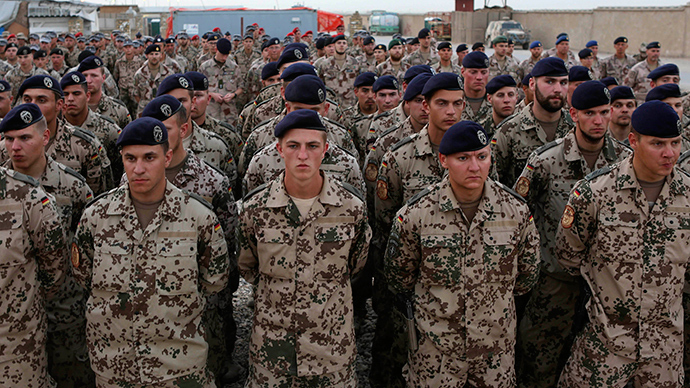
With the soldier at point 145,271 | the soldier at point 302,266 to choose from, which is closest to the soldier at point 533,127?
the soldier at point 302,266

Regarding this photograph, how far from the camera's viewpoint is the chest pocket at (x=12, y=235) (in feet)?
11.6

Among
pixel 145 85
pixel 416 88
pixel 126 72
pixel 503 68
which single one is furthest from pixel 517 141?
pixel 126 72

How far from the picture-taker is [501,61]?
12766 mm

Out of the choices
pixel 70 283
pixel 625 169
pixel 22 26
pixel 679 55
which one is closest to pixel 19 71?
pixel 70 283

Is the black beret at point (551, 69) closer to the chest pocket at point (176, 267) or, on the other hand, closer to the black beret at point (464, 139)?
the black beret at point (464, 139)

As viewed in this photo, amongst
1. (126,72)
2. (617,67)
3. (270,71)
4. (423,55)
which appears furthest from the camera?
(126,72)

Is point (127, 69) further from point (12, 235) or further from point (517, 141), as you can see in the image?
point (12, 235)

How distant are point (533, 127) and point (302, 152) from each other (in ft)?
8.31

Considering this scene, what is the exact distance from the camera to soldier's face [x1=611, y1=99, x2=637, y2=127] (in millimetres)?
5652

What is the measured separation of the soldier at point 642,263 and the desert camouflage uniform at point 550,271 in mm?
671

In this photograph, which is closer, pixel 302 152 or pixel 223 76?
pixel 302 152

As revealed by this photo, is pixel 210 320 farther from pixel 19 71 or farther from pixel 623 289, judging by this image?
pixel 19 71

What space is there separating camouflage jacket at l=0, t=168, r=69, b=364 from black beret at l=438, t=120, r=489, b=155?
227 cm

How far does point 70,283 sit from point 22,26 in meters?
30.2
